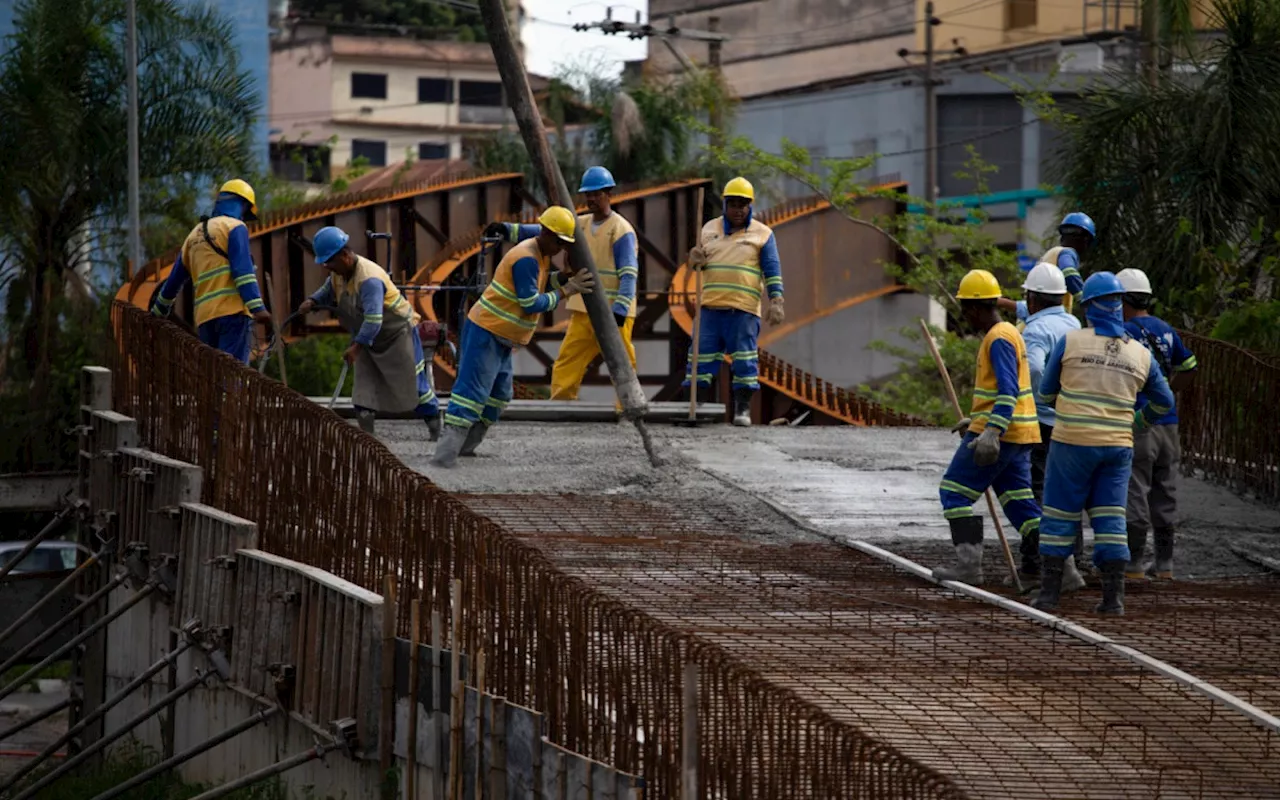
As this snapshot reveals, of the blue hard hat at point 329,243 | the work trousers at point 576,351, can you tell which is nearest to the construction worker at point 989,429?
the blue hard hat at point 329,243

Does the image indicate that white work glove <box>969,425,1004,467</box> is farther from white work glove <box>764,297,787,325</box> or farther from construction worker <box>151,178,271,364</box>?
white work glove <box>764,297,787,325</box>

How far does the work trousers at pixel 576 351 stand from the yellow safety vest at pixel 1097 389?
242 inches

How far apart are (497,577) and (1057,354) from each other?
10.8 ft

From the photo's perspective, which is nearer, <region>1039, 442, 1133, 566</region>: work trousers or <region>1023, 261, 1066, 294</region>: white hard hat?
<region>1039, 442, 1133, 566</region>: work trousers

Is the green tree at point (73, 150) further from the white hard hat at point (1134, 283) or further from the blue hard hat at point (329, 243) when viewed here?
the white hard hat at point (1134, 283)

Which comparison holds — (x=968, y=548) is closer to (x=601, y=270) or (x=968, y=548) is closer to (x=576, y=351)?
(x=576, y=351)

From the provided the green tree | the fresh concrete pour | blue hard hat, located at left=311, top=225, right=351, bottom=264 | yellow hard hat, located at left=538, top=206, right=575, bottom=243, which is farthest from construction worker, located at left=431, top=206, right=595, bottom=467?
the green tree

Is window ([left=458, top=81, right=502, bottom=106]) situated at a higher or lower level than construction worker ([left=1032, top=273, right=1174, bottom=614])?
higher

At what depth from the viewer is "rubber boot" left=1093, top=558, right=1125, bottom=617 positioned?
10.5m

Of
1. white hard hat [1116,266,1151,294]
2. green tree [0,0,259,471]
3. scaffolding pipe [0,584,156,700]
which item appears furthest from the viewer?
green tree [0,0,259,471]

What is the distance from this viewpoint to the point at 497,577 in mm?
9414

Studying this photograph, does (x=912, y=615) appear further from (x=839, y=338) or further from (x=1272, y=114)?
(x=839, y=338)

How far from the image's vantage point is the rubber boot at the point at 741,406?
57.5ft

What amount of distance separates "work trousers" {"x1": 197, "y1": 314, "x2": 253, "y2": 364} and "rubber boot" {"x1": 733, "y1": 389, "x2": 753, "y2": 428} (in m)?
4.50
